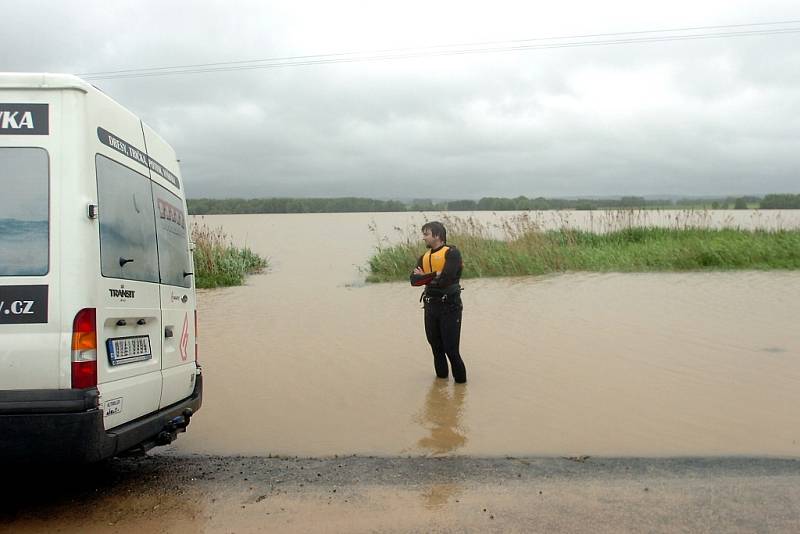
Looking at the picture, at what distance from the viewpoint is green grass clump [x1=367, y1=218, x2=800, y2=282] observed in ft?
66.7

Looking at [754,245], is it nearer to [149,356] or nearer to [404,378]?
[404,378]

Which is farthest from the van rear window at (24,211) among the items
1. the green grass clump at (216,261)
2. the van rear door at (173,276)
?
the green grass clump at (216,261)

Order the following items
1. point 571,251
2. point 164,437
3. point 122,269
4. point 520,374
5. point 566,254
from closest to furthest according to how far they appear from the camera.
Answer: point 122,269, point 164,437, point 520,374, point 566,254, point 571,251

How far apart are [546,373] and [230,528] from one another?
17.5 feet

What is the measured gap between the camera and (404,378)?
8.91 metres

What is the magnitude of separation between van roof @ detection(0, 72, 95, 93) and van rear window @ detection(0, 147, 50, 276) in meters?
0.35

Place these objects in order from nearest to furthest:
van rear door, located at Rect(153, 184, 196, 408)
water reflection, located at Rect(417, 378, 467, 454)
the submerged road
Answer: the submerged road
van rear door, located at Rect(153, 184, 196, 408)
water reflection, located at Rect(417, 378, 467, 454)

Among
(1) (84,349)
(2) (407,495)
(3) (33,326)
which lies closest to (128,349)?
(1) (84,349)

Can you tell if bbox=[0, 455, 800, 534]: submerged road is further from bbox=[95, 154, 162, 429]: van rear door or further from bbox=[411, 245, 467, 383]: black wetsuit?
bbox=[411, 245, 467, 383]: black wetsuit

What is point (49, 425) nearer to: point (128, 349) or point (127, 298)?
point (128, 349)

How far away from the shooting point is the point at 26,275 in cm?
413

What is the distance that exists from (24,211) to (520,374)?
615 centimetres

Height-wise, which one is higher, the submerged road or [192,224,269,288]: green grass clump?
[192,224,269,288]: green grass clump

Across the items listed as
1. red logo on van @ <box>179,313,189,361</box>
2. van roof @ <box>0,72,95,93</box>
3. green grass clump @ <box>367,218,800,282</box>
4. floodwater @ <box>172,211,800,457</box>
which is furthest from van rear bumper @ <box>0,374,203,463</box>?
green grass clump @ <box>367,218,800,282</box>
